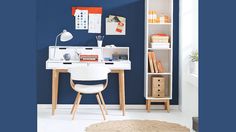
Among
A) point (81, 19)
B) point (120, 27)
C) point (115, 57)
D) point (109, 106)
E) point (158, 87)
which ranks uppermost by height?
point (81, 19)

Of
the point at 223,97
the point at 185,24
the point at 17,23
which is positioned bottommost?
the point at 223,97

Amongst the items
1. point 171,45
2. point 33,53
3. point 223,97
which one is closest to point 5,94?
point 33,53

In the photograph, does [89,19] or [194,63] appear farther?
[89,19]

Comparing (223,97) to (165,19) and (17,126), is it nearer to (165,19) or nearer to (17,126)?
(17,126)

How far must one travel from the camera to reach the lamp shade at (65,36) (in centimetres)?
633

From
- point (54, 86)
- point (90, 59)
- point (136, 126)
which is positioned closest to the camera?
point (136, 126)

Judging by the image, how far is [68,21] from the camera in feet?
21.6

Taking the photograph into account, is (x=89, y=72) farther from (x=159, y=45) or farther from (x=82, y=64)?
(x=159, y=45)

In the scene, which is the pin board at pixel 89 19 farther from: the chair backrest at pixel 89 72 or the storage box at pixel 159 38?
the chair backrest at pixel 89 72

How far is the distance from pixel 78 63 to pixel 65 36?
0.47 meters

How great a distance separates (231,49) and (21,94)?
985 mm

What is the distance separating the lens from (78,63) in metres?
6.23

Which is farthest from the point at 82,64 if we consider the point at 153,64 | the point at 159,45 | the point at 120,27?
the point at 159,45

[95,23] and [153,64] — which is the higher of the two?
[95,23]
